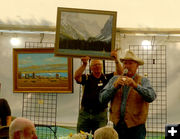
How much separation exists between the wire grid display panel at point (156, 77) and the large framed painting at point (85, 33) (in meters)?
0.84

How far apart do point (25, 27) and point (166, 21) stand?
74.5 inches

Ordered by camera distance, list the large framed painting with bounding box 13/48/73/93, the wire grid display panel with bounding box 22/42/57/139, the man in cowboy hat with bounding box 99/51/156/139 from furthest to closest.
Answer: the wire grid display panel with bounding box 22/42/57/139, the large framed painting with bounding box 13/48/73/93, the man in cowboy hat with bounding box 99/51/156/139

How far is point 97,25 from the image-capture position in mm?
4543

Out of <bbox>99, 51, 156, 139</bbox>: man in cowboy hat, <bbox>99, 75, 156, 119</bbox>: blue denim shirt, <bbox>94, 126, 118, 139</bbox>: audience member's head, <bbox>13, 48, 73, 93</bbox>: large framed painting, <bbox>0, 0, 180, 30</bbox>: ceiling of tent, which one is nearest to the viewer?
<bbox>94, 126, 118, 139</bbox>: audience member's head

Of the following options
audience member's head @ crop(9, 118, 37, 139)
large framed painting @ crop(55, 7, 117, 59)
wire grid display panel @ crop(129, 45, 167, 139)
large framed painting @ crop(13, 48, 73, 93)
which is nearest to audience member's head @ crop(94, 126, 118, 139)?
audience member's head @ crop(9, 118, 37, 139)

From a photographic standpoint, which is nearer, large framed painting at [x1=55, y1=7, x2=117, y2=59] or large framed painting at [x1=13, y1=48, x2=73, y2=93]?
large framed painting at [x1=55, y1=7, x2=117, y2=59]

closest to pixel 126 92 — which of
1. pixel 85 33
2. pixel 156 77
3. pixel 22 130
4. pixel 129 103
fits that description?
pixel 129 103

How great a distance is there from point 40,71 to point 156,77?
168 cm

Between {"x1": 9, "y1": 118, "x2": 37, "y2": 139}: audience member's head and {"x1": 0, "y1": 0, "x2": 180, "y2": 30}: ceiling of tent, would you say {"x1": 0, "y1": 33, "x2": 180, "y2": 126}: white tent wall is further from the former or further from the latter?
{"x1": 9, "y1": 118, "x2": 37, "y2": 139}: audience member's head

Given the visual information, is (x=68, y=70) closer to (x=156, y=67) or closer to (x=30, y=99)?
(x=30, y=99)

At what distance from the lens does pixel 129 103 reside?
4066 mm

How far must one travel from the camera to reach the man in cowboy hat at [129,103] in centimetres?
404

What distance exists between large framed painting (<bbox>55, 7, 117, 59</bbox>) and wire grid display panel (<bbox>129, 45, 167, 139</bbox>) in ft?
2.75

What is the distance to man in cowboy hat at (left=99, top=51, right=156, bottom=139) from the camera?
4035mm
